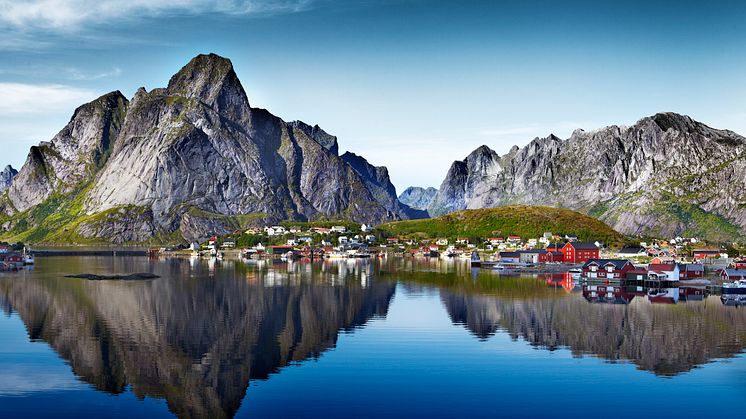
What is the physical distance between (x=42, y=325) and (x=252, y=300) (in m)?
23.4

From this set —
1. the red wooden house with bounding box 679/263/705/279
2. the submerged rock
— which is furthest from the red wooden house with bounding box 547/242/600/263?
the submerged rock

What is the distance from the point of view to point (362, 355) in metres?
50.6

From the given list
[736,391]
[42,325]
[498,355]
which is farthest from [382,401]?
[42,325]

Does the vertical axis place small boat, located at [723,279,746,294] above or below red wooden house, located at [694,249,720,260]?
below

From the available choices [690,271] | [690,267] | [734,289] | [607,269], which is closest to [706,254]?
[690,267]

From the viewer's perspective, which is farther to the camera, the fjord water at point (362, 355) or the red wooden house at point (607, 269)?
the red wooden house at point (607, 269)

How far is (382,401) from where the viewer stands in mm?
38594

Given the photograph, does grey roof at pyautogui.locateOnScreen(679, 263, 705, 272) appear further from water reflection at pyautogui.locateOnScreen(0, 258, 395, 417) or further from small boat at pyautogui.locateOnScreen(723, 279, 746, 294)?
water reflection at pyautogui.locateOnScreen(0, 258, 395, 417)

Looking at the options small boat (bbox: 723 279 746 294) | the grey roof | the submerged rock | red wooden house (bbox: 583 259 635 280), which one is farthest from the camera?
the submerged rock

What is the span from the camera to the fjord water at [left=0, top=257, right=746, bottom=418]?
38.5 meters

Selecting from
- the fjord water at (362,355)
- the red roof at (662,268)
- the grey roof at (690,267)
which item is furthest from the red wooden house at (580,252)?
the fjord water at (362,355)

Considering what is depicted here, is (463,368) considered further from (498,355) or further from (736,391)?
(736,391)

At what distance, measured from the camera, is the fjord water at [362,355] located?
126 ft

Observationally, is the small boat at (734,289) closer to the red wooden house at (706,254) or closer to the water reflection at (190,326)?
the water reflection at (190,326)
